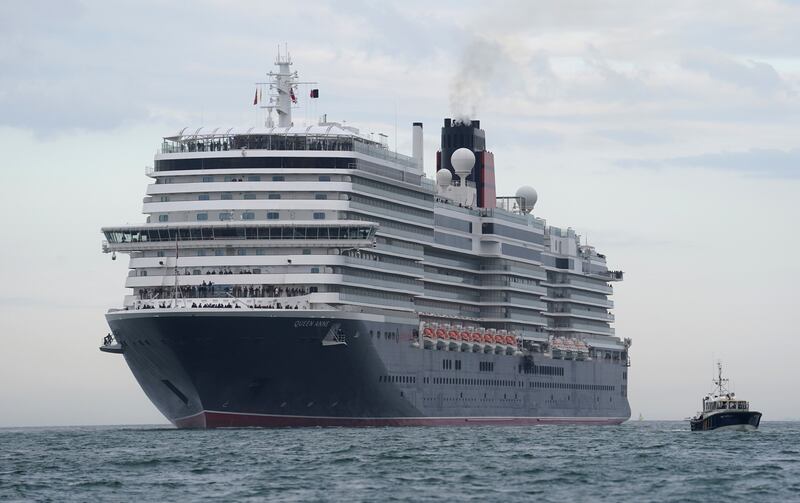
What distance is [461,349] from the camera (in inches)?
4926

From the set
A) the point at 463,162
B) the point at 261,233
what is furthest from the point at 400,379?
the point at 463,162

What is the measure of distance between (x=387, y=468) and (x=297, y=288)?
113ft

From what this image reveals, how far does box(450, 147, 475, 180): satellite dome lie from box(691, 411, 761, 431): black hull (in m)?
33.3

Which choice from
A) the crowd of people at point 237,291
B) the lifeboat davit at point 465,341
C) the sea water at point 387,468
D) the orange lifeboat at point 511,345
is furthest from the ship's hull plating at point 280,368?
the orange lifeboat at point 511,345

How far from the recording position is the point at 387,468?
242ft

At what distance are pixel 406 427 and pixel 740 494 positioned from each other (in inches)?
1910

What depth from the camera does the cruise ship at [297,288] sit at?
337ft

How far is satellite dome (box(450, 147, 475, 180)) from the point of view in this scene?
14175 centimetres

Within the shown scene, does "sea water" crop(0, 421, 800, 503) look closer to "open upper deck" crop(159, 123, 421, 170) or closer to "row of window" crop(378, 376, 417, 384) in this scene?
"row of window" crop(378, 376, 417, 384)

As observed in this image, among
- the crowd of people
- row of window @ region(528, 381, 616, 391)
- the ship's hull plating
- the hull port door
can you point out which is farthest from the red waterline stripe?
row of window @ region(528, 381, 616, 391)

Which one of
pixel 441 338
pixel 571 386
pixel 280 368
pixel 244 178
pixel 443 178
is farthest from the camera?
pixel 571 386

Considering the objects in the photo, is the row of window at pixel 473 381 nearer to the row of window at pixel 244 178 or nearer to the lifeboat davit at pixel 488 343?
the lifeboat davit at pixel 488 343

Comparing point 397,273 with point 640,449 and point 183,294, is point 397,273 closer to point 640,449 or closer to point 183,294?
point 183,294

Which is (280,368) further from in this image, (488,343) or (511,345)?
(511,345)
